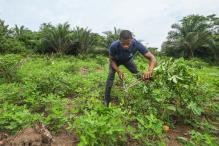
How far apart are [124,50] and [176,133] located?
1.92m

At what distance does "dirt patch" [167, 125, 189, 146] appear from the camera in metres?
4.45

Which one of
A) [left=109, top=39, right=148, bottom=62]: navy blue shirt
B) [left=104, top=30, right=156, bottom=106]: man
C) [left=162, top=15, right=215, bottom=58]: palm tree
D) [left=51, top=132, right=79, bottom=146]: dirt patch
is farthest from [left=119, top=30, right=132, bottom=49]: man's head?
[left=162, top=15, right=215, bottom=58]: palm tree

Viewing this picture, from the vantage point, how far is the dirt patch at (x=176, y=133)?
175 inches

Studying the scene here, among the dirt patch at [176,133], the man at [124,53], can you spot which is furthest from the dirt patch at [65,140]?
the man at [124,53]

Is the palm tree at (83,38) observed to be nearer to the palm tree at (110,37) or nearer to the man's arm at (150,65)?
the palm tree at (110,37)

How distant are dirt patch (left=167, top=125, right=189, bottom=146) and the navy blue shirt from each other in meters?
1.54

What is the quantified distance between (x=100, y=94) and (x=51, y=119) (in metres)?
2.17

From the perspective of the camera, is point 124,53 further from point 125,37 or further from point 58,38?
point 58,38

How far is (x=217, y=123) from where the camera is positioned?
4.95m

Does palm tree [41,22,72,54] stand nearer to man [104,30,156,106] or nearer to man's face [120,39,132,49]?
man [104,30,156,106]

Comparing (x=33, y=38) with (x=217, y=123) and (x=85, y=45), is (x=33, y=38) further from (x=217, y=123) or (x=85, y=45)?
(x=217, y=123)

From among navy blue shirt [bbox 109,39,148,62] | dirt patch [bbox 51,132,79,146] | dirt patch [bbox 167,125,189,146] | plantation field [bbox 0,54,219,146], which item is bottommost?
dirt patch [bbox 167,125,189,146]

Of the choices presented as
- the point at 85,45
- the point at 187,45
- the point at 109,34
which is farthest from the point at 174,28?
the point at 85,45

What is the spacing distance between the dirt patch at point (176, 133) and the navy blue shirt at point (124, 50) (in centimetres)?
154
